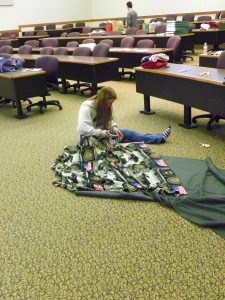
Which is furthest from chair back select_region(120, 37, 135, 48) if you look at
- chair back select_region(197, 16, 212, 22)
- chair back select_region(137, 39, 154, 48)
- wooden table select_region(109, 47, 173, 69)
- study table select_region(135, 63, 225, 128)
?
chair back select_region(197, 16, 212, 22)

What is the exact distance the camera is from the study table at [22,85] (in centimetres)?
525

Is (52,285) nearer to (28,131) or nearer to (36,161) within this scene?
(36,161)

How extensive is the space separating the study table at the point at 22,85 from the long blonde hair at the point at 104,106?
2.18m

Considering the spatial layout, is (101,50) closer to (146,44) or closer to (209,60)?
(146,44)

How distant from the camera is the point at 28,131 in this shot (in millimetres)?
4883

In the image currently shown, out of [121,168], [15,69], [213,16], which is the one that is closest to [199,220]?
[121,168]

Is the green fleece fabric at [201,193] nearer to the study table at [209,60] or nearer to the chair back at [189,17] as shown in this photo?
the study table at [209,60]

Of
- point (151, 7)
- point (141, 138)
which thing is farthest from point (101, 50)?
point (151, 7)

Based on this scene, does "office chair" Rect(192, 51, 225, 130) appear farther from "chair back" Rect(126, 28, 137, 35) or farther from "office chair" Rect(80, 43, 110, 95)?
"chair back" Rect(126, 28, 137, 35)

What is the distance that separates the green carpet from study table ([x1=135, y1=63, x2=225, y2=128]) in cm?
54

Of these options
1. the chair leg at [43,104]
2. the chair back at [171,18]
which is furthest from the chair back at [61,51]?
the chair back at [171,18]

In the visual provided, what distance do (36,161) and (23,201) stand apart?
2.78ft

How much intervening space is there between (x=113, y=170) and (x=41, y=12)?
42.4 feet

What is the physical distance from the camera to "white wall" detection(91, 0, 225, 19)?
12.0 metres
